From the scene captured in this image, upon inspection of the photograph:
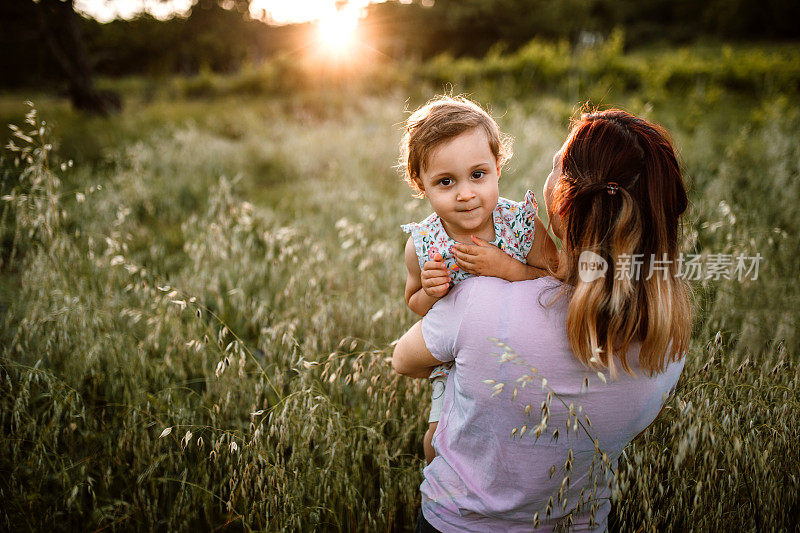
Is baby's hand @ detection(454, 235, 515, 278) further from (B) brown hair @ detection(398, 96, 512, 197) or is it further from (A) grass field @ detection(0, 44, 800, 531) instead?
(A) grass field @ detection(0, 44, 800, 531)

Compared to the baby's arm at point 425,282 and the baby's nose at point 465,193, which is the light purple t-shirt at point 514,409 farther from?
A: the baby's nose at point 465,193

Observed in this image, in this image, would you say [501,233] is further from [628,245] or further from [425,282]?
[628,245]

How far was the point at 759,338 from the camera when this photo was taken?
231 cm

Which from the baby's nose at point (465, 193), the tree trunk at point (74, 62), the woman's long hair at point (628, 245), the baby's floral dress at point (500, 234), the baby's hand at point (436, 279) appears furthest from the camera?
the tree trunk at point (74, 62)

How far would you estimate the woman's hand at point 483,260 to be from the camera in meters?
1.58

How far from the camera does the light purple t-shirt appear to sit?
1.25 m

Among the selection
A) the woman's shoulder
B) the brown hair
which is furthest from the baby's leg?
the brown hair

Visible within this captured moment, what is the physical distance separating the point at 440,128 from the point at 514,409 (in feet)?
3.20

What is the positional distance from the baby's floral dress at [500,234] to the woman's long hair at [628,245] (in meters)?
0.51

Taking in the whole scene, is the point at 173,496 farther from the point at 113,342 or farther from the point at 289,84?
the point at 289,84

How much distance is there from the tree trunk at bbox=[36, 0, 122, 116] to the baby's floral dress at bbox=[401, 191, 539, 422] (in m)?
10.2

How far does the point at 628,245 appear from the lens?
121cm

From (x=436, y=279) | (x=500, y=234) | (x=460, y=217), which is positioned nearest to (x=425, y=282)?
(x=436, y=279)

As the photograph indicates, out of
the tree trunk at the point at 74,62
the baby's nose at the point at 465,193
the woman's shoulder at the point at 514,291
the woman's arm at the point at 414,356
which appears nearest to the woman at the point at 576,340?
the woman's shoulder at the point at 514,291
